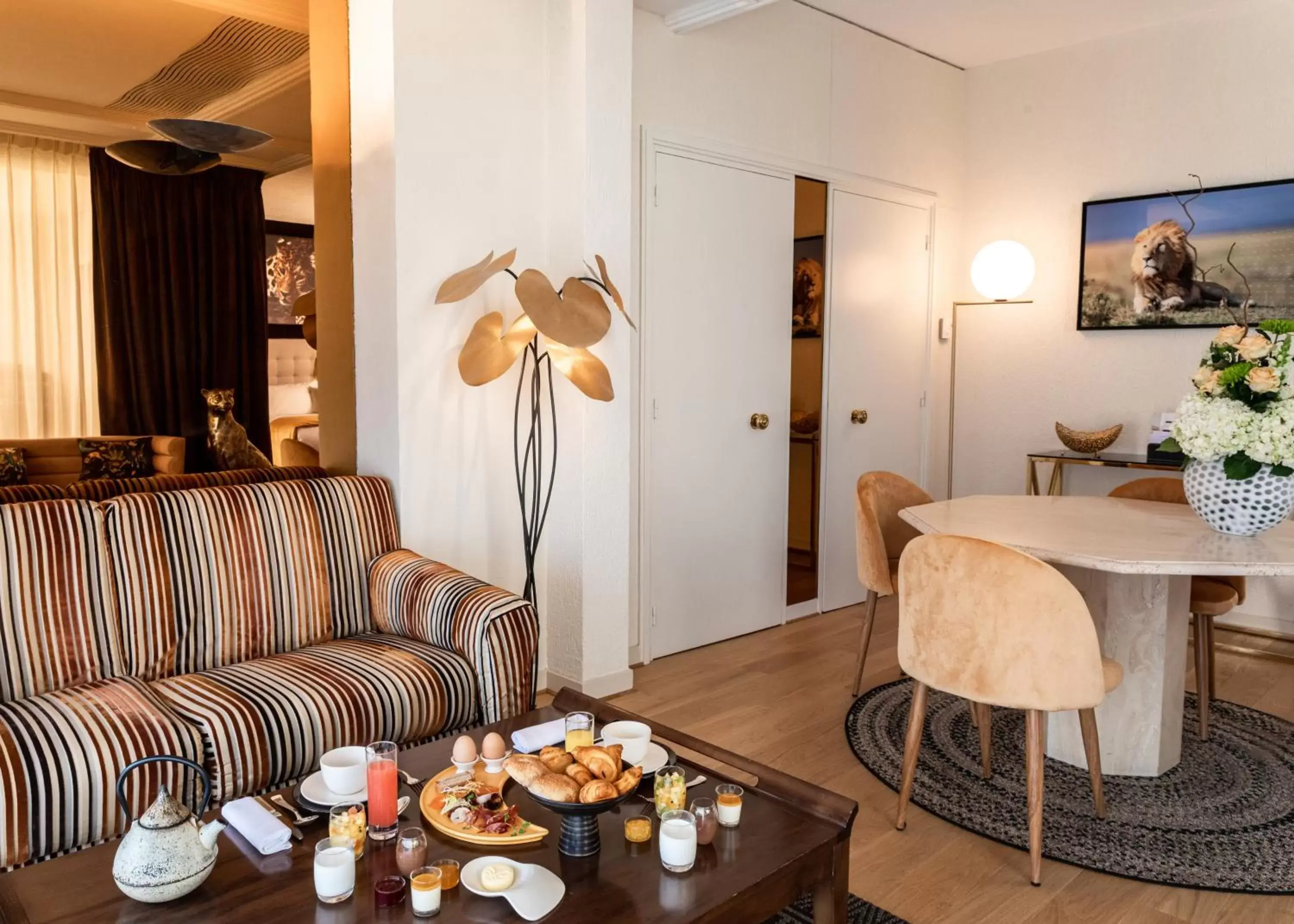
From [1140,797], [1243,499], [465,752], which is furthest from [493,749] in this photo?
[1243,499]

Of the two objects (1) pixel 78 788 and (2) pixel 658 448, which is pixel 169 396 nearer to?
(2) pixel 658 448

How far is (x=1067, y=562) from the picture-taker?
230cm

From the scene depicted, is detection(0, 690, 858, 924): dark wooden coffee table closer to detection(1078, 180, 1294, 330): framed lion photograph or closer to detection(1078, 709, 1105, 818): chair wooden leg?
detection(1078, 709, 1105, 818): chair wooden leg

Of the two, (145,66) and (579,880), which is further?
(145,66)

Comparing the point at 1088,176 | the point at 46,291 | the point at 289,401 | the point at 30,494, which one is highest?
the point at 1088,176

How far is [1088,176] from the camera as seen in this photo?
15.8 ft

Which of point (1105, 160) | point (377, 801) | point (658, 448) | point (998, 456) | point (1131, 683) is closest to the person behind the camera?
point (377, 801)

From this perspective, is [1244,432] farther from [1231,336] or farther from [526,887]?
[526,887]

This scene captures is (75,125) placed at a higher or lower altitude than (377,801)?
higher

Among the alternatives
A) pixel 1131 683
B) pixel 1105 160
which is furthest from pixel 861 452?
pixel 1131 683

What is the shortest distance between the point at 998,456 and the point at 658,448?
7.79 ft

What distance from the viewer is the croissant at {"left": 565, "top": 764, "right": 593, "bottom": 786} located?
150 cm

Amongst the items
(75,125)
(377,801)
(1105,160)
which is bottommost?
Result: (377,801)

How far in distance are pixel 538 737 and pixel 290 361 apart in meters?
5.91
